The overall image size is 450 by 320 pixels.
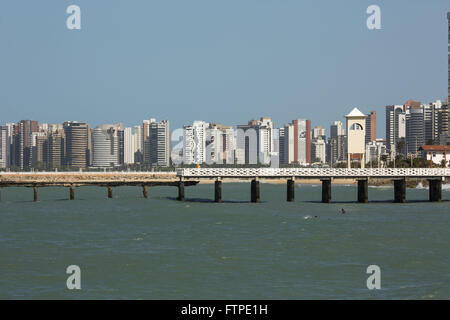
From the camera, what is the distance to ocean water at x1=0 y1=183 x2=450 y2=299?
33.1 meters

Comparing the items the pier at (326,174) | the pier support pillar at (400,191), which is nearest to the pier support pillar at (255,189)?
the pier at (326,174)

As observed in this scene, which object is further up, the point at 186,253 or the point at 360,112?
the point at 360,112

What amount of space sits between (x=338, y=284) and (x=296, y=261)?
7.34 m

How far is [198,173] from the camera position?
8344 centimetres

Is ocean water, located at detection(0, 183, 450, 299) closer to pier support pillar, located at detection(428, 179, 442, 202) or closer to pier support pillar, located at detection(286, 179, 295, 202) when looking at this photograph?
pier support pillar, located at detection(286, 179, 295, 202)

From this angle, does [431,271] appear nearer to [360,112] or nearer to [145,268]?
[145,268]

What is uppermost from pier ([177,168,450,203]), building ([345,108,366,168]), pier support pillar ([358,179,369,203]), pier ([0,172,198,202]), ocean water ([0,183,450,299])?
building ([345,108,366,168])

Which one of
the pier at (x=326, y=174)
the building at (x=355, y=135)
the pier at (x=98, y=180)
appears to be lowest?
the pier at (x=98, y=180)

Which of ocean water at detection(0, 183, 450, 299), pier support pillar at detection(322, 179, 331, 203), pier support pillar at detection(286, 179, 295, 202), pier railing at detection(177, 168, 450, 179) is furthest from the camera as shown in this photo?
pier support pillar at detection(286, 179, 295, 202)

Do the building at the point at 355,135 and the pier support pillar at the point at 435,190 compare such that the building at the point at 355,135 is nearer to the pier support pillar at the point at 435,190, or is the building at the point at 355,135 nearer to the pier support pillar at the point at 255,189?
the pier support pillar at the point at 435,190

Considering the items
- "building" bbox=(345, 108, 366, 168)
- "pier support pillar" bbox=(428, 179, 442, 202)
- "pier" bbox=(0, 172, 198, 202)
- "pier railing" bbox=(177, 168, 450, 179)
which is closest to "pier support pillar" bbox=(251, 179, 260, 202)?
"pier railing" bbox=(177, 168, 450, 179)

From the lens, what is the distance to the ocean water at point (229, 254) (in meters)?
33.1

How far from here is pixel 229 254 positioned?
44.3m
